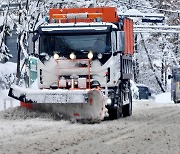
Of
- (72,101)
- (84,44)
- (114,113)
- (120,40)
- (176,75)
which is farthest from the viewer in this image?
(176,75)

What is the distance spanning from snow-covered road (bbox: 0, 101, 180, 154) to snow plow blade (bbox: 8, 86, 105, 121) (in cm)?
39

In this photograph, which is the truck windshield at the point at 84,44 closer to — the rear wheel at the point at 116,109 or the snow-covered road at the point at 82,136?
the rear wheel at the point at 116,109

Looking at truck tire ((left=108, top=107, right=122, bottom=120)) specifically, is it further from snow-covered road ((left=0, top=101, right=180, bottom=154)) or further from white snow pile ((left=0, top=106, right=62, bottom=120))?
white snow pile ((left=0, top=106, right=62, bottom=120))

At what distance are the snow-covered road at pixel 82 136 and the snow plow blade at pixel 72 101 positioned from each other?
15.4 inches

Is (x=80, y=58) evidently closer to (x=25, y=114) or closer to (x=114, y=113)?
(x=114, y=113)

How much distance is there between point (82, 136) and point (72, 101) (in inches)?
141

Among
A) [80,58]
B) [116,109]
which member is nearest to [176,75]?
[116,109]

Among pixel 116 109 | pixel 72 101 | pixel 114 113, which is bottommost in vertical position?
pixel 114 113

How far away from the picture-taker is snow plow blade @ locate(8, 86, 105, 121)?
57.7ft

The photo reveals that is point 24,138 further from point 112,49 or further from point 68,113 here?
point 112,49

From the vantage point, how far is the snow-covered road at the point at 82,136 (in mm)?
11828

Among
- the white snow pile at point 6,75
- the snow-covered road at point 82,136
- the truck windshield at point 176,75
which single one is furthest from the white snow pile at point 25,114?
the truck windshield at point 176,75

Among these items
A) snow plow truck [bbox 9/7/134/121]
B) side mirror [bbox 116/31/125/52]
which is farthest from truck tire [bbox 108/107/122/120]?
side mirror [bbox 116/31/125/52]

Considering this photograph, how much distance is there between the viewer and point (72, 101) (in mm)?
17562
